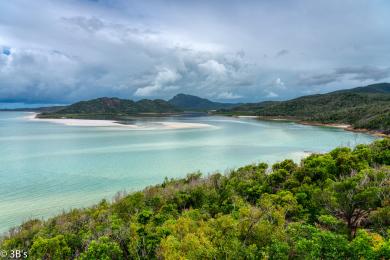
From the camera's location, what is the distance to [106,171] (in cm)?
3366

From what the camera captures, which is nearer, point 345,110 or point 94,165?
point 94,165

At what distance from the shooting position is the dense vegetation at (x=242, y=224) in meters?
9.42

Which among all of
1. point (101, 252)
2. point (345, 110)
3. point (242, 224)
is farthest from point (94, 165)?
point (345, 110)

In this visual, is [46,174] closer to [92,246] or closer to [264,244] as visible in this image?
[92,246]

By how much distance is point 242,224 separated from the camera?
11.7 m

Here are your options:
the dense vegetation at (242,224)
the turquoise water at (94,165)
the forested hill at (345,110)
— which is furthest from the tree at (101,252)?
the forested hill at (345,110)

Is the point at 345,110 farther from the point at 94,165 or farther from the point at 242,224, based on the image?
the point at 242,224

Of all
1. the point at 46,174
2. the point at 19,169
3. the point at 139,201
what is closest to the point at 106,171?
the point at 46,174

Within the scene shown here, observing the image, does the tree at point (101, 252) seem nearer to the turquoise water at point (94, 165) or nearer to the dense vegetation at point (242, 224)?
the dense vegetation at point (242, 224)

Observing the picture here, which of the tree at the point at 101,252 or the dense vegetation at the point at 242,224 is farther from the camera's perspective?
the tree at the point at 101,252

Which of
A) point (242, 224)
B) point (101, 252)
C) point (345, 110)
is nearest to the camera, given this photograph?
point (101, 252)

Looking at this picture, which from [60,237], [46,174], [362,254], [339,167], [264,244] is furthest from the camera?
[46,174]

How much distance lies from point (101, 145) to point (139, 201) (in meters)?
38.2

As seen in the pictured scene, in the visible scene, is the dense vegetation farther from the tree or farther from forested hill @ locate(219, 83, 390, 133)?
forested hill @ locate(219, 83, 390, 133)
